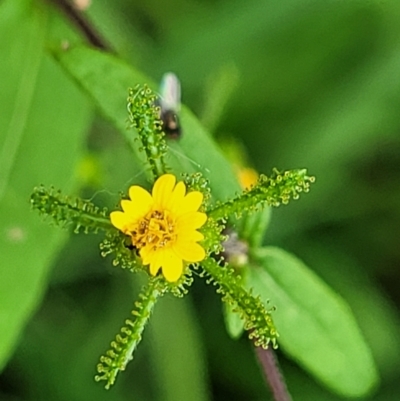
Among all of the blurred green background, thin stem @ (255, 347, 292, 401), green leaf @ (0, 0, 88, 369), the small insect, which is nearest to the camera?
thin stem @ (255, 347, 292, 401)

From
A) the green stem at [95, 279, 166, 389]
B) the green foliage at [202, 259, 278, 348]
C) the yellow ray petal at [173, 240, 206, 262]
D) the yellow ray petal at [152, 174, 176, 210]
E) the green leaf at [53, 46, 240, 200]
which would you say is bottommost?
the green stem at [95, 279, 166, 389]

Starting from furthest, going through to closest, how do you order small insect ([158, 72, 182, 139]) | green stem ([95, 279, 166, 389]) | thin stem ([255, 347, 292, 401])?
small insect ([158, 72, 182, 139]) → thin stem ([255, 347, 292, 401]) → green stem ([95, 279, 166, 389])

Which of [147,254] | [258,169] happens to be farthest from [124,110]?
[258,169]

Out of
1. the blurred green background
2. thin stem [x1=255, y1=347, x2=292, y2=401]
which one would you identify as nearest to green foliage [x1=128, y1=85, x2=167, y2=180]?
thin stem [x1=255, y1=347, x2=292, y2=401]

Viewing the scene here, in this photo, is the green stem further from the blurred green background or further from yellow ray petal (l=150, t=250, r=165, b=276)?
the blurred green background

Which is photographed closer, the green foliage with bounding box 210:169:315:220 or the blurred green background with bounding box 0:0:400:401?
the green foliage with bounding box 210:169:315:220

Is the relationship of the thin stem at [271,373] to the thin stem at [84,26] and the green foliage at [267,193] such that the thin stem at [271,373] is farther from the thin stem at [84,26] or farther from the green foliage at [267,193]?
the thin stem at [84,26]

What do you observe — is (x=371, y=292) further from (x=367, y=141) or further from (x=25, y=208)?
A: (x=25, y=208)

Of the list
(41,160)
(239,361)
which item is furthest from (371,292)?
(41,160)
